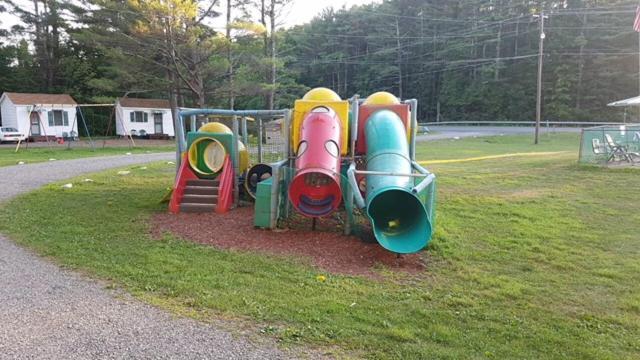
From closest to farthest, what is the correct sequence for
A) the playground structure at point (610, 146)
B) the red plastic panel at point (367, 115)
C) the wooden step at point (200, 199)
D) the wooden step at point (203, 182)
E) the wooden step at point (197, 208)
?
1. the red plastic panel at point (367, 115)
2. the wooden step at point (197, 208)
3. the wooden step at point (200, 199)
4. the wooden step at point (203, 182)
5. the playground structure at point (610, 146)

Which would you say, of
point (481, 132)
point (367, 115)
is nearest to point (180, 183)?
point (367, 115)

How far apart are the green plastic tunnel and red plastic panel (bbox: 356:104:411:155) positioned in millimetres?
377

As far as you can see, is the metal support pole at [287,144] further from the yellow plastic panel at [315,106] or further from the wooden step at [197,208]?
the wooden step at [197,208]

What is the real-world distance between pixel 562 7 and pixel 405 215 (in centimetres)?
5317

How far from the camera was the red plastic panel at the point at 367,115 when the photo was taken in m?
Result: 8.56

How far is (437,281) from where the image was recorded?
17.9 ft

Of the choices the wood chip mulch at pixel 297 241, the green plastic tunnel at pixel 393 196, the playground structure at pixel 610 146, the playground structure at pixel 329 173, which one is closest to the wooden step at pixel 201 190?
the playground structure at pixel 329 173

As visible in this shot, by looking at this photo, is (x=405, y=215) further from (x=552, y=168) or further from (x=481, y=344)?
(x=552, y=168)

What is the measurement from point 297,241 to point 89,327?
3324 millimetres

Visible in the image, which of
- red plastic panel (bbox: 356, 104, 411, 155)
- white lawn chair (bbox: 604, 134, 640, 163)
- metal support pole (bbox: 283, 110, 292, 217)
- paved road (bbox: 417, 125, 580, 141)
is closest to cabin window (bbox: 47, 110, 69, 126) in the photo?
paved road (bbox: 417, 125, 580, 141)

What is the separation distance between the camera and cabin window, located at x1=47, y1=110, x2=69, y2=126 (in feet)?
106

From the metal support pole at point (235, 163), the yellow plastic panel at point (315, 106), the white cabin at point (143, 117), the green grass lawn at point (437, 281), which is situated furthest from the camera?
the white cabin at point (143, 117)

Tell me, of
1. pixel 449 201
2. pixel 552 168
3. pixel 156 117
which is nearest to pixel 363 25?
pixel 156 117

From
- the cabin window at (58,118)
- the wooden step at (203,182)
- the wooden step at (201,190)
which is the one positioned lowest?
the wooden step at (201,190)
